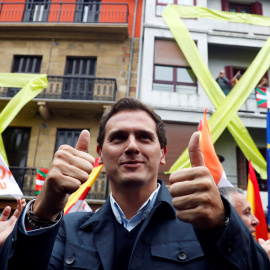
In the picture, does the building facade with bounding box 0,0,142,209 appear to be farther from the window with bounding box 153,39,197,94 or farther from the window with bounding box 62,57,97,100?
the window with bounding box 153,39,197,94

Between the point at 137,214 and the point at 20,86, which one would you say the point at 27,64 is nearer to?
the point at 20,86

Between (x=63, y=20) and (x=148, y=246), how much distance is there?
13040mm

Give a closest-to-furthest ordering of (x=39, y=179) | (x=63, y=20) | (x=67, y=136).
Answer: (x=39, y=179), (x=67, y=136), (x=63, y=20)

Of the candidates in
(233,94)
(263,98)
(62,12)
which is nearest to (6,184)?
(263,98)

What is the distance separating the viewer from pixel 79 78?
38.2 feet

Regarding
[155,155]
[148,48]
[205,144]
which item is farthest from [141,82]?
[155,155]

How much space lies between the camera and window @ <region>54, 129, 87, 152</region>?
1120cm

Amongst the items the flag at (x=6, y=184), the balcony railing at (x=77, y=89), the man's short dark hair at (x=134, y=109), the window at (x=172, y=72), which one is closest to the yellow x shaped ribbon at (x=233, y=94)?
the window at (x=172, y=72)

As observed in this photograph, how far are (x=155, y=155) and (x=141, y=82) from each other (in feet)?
30.4

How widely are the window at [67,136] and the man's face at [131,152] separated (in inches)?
367

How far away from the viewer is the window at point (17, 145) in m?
11.2

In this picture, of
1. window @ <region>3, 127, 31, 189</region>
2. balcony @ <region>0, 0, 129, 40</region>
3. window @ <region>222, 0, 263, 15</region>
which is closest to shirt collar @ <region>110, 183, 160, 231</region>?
window @ <region>3, 127, 31, 189</region>

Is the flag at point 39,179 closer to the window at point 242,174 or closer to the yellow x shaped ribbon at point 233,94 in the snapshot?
the yellow x shaped ribbon at point 233,94

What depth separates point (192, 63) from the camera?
9.50 meters
